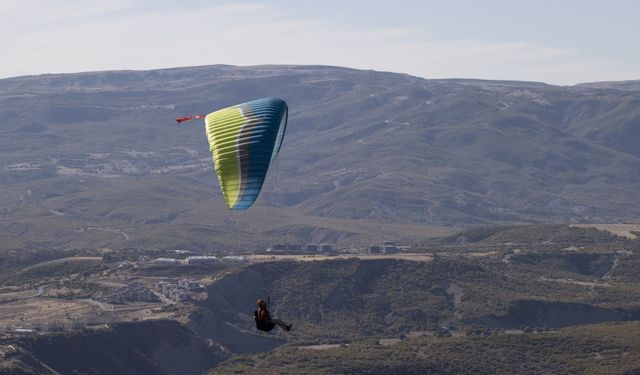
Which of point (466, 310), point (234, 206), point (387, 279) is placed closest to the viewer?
point (234, 206)

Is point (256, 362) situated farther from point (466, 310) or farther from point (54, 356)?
point (466, 310)

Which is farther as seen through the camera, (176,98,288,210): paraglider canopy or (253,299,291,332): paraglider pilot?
(176,98,288,210): paraglider canopy

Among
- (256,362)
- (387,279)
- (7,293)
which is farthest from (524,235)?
(256,362)

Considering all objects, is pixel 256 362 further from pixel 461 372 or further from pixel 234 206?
pixel 234 206

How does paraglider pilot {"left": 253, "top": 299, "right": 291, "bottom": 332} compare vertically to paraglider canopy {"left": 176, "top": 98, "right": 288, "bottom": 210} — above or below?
below

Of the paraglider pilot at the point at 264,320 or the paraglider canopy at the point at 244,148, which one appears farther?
the paraglider canopy at the point at 244,148

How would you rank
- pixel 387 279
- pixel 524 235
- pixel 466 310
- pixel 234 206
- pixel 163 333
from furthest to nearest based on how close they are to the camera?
pixel 524 235, pixel 387 279, pixel 466 310, pixel 163 333, pixel 234 206

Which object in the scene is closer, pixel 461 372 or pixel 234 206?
pixel 234 206

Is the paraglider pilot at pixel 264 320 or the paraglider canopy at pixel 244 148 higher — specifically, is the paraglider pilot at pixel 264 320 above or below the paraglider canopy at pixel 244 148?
below

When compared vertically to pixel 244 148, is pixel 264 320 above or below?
below

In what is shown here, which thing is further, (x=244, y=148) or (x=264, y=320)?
(x=244, y=148)

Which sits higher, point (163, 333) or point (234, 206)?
point (234, 206)
